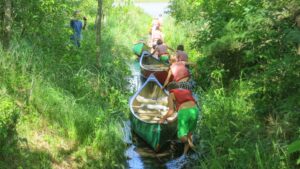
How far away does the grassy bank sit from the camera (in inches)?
255

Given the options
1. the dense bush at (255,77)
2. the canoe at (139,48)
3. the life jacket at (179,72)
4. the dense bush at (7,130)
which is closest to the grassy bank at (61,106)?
the dense bush at (7,130)

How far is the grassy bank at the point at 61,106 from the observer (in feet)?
21.2

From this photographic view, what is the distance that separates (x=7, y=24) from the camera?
8297 mm

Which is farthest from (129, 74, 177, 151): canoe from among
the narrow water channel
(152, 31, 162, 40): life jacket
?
(152, 31, 162, 40): life jacket

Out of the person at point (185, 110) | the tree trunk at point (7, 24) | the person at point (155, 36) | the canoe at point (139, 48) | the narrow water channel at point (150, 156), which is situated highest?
the tree trunk at point (7, 24)

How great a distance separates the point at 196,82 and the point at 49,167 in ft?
21.0

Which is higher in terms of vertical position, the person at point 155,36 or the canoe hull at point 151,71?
the person at point 155,36

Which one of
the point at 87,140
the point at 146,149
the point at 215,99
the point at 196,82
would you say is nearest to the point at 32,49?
the point at 87,140

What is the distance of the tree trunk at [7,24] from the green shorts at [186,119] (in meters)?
3.72

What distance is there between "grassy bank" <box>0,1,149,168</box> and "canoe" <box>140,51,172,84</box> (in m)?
2.87

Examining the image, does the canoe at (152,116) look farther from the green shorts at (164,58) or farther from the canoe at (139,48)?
the canoe at (139,48)

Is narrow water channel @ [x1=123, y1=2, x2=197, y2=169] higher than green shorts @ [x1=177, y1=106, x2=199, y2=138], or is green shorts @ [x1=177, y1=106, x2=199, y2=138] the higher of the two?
green shorts @ [x1=177, y1=106, x2=199, y2=138]

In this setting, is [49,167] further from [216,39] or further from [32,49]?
[216,39]

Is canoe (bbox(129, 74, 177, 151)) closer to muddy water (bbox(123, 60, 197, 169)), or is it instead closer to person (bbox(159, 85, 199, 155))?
muddy water (bbox(123, 60, 197, 169))
